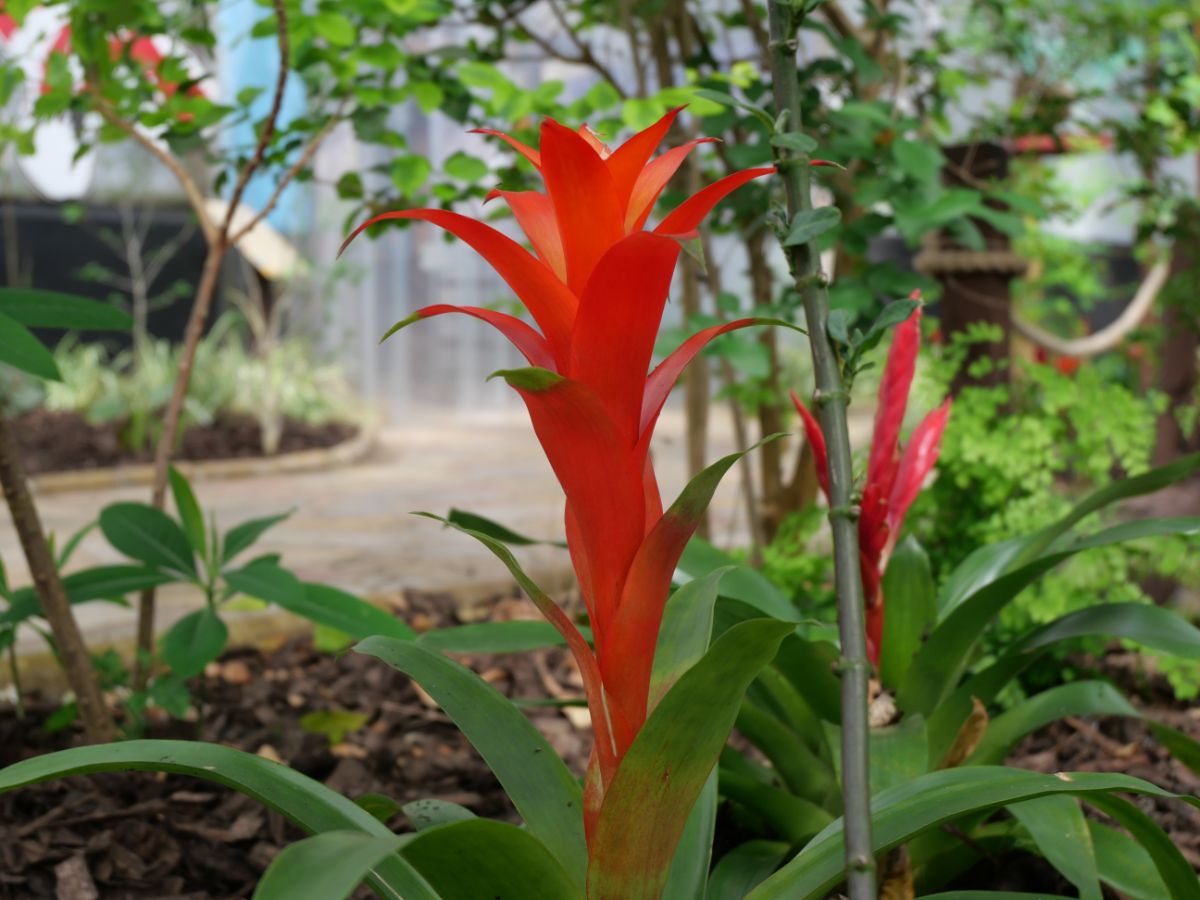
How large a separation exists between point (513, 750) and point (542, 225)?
0.45 meters

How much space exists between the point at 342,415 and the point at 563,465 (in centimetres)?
730

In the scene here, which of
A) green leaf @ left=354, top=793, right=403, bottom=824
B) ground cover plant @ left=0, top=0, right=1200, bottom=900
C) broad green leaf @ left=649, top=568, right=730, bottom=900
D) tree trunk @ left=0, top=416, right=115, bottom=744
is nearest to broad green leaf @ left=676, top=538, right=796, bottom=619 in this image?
ground cover plant @ left=0, top=0, right=1200, bottom=900

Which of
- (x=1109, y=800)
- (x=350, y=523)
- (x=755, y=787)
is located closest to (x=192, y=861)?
(x=755, y=787)

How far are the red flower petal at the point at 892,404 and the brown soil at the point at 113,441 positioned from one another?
17.9ft

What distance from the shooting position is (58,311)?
133 centimetres

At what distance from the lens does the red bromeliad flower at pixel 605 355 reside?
2.62 feet

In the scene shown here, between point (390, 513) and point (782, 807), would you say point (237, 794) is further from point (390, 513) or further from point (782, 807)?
point (390, 513)

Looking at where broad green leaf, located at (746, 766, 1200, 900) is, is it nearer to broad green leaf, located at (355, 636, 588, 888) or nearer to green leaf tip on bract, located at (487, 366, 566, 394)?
broad green leaf, located at (355, 636, 588, 888)

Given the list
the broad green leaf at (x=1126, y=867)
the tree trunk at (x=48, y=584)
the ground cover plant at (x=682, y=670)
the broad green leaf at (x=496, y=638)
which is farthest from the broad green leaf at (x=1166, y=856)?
the tree trunk at (x=48, y=584)

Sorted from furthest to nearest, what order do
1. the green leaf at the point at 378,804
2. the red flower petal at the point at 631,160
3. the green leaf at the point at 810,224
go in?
the green leaf at the point at 378,804
the red flower petal at the point at 631,160
the green leaf at the point at 810,224

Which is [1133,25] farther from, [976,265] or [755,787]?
[755,787]

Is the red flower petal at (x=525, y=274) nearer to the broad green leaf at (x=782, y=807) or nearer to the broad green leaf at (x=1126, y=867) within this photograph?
the broad green leaf at (x=782, y=807)

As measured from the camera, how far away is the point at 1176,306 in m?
3.69

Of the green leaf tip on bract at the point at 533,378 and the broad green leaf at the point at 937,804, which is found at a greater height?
the green leaf tip on bract at the point at 533,378
